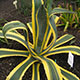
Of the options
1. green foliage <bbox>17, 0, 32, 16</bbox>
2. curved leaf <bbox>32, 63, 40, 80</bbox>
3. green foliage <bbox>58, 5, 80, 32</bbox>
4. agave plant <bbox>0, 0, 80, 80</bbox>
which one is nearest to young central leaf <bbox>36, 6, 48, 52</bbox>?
agave plant <bbox>0, 0, 80, 80</bbox>

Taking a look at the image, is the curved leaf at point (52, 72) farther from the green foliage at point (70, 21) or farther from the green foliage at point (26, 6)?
the green foliage at point (26, 6)

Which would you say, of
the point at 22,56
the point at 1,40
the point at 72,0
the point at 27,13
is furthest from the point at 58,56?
the point at 72,0

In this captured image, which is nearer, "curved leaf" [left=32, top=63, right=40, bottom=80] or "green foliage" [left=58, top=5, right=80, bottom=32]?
"curved leaf" [left=32, top=63, right=40, bottom=80]

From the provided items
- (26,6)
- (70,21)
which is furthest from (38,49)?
(26,6)

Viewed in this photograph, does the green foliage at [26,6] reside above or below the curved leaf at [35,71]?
above

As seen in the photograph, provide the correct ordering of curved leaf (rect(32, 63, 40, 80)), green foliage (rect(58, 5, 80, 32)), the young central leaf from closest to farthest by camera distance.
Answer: the young central leaf → curved leaf (rect(32, 63, 40, 80)) → green foliage (rect(58, 5, 80, 32))

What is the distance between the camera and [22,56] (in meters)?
1.35

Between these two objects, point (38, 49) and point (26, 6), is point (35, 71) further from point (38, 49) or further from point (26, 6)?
point (26, 6)

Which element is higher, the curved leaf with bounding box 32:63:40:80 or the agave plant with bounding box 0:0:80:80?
the agave plant with bounding box 0:0:80:80

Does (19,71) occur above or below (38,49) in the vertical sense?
below

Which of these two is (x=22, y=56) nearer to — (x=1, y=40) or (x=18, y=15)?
(x=1, y=40)

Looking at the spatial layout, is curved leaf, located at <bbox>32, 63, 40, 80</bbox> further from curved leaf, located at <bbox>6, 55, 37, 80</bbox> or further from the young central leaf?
the young central leaf

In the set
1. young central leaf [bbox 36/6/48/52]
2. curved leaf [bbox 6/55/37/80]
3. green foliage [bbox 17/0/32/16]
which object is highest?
green foliage [bbox 17/0/32/16]

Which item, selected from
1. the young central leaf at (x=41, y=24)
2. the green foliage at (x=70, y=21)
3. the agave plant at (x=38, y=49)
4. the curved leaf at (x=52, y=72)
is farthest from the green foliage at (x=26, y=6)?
the curved leaf at (x=52, y=72)
